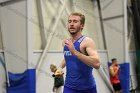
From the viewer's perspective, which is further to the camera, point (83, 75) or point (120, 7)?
point (120, 7)

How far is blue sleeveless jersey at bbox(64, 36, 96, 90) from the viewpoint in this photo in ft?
10.9

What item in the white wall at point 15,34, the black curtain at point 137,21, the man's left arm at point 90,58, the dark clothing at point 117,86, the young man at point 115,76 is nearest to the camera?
the man's left arm at point 90,58

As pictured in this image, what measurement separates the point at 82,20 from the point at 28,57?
415 cm

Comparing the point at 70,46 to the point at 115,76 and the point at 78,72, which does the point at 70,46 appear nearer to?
the point at 78,72

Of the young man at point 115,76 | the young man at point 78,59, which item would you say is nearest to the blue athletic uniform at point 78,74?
the young man at point 78,59

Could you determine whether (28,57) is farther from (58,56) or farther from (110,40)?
(110,40)

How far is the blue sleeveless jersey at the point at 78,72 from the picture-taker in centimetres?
332

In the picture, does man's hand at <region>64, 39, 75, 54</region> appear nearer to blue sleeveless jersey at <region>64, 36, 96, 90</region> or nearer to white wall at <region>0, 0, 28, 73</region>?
blue sleeveless jersey at <region>64, 36, 96, 90</region>

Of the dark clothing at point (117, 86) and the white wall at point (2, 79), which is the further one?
the dark clothing at point (117, 86)

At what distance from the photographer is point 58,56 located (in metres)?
8.90

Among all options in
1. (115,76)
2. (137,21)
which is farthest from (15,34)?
(137,21)

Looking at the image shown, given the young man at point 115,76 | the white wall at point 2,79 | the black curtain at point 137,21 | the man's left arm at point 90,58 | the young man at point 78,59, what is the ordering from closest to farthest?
1. the man's left arm at point 90,58
2. the young man at point 78,59
3. the white wall at point 2,79
4. the young man at point 115,76
5. the black curtain at point 137,21

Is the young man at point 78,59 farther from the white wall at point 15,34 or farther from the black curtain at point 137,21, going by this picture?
the black curtain at point 137,21

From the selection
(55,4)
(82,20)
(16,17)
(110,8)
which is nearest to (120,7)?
(110,8)
